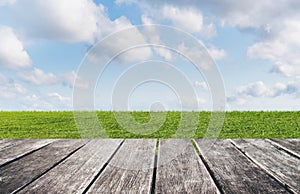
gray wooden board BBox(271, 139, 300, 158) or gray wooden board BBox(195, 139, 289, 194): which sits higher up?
gray wooden board BBox(271, 139, 300, 158)

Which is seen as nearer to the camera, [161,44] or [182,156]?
[182,156]

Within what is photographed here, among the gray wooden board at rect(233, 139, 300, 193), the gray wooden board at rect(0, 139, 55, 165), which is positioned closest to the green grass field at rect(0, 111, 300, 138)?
the gray wooden board at rect(0, 139, 55, 165)

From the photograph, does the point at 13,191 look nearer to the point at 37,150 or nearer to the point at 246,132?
the point at 37,150

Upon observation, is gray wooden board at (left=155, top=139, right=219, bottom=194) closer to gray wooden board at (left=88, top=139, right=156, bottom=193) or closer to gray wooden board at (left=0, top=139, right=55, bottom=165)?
gray wooden board at (left=88, top=139, right=156, bottom=193)

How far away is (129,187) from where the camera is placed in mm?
1583

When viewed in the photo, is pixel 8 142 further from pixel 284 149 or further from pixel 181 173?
pixel 284 149

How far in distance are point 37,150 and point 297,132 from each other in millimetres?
5733

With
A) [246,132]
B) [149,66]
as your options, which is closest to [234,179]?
[149,66]

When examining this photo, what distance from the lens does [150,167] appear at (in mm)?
1928

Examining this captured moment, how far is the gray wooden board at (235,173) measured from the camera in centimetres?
158

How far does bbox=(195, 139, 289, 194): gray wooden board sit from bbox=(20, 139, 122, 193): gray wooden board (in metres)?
0.62

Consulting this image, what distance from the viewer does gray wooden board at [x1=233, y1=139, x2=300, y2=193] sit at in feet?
5.82

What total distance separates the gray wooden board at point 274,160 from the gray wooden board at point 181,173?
14.1 inches

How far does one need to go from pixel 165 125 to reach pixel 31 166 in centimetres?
572
